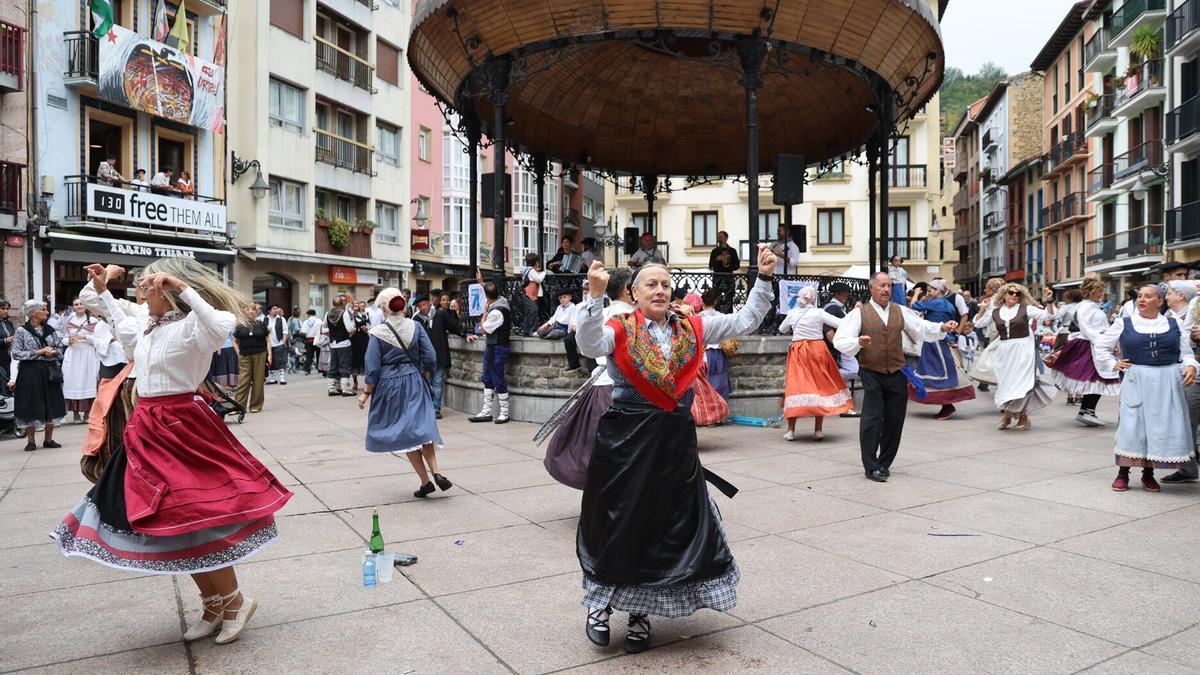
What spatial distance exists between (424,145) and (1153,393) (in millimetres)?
34819

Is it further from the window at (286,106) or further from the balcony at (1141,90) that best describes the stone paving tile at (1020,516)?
the balcony at (1141,90)

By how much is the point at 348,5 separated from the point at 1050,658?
33.2 metres

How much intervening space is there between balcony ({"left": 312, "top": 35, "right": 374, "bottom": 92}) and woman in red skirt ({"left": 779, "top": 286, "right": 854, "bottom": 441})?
25.1 metres

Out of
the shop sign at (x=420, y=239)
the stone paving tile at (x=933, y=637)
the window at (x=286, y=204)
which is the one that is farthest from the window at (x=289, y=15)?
the stone paving tile at (x=933, y=637)

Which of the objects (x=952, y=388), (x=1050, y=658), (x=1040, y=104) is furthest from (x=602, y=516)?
(x=1040, y=104)

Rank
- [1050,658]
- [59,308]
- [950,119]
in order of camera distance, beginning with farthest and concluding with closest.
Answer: [950,119] → [59,308] → [1050,658]

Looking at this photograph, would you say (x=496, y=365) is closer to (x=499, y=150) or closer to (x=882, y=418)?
(x=499, y=150)

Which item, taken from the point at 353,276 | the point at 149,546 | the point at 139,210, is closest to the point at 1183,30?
the point at 353,276

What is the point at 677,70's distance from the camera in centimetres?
1602

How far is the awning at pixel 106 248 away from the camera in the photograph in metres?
21.3

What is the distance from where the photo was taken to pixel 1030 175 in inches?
2082

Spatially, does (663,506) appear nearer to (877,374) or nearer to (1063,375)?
(877,374)

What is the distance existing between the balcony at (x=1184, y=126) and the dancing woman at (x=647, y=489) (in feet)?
109

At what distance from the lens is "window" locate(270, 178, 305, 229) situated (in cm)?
2906
